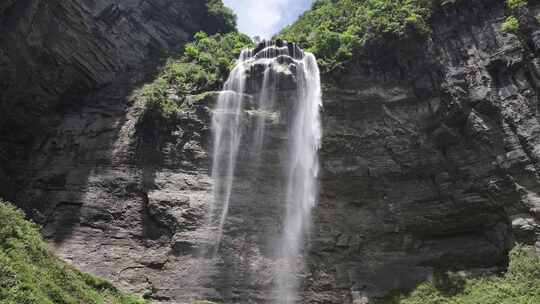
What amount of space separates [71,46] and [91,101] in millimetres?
2591

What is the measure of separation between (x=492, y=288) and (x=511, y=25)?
35.5ft

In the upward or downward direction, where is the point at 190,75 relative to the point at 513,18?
downward

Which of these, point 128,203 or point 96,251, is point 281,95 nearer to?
point 128,203

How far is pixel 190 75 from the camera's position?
22.2m

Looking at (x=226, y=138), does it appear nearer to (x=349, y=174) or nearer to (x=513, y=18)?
(x=349, y=174)

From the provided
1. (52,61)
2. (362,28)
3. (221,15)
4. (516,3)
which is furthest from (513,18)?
(221,15)

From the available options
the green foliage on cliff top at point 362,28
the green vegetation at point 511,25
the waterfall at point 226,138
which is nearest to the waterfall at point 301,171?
the green foliage on cliff top at point 362,28

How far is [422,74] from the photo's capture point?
66.8 feet

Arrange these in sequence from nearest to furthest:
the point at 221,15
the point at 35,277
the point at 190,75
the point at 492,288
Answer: the point at 35,277, the point at 492,288, the point at 190,75, the point at 221,15

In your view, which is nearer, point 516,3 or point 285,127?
point 516,3

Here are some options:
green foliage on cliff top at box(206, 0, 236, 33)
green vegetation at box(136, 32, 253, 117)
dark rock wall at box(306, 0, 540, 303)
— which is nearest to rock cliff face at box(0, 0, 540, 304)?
dark rock wall at box(306, 0, 540, 303)

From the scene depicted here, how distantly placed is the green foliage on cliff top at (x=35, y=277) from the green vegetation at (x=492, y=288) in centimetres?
975

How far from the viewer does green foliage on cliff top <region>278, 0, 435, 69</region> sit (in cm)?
2133

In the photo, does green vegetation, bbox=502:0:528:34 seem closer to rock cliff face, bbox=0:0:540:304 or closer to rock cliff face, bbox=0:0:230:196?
rock cliff face, bbox=0:0:540:304
